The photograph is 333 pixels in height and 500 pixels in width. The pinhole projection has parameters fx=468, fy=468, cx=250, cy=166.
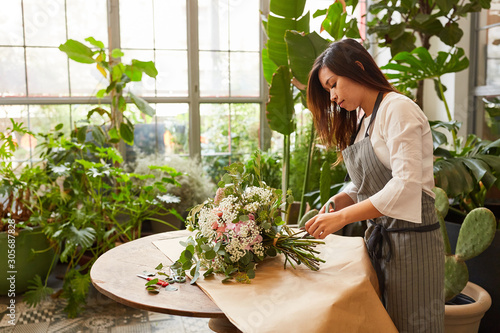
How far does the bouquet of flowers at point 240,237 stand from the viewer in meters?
1.51

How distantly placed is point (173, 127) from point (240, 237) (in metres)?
3.03

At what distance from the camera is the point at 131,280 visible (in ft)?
4.95

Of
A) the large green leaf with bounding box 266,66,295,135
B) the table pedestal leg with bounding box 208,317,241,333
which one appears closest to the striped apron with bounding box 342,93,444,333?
the table pedestal leg with bounding box 208,317,241,333

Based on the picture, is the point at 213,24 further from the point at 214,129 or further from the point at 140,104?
the point at 140,104

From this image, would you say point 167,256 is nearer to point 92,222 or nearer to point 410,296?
point 410,296

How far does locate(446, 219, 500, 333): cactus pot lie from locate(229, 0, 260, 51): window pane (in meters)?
2.87

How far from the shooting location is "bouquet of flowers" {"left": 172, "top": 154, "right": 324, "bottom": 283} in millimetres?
1507

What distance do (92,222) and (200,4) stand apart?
2.23 metres

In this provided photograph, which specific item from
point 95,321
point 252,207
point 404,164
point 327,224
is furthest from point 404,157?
point 95,321

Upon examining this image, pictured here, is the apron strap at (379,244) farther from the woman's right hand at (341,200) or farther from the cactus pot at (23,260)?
the cactus pot at (23,260)

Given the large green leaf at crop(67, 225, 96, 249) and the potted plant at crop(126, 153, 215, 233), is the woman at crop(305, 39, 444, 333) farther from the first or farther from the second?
the potted plant at crop(126, 153, 215, 233)

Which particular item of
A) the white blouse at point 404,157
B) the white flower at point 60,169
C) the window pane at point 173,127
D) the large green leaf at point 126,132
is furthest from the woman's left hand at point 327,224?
the window pane at point 173,127

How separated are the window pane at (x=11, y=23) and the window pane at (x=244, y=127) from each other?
6.41 ft

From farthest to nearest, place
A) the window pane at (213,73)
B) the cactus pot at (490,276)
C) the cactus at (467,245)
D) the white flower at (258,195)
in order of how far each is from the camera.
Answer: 1. the window pane at (213,73)
2. the cactus pot at (490,276)
3. the cactus at (467,245)
4. the white flower at (258,195)
